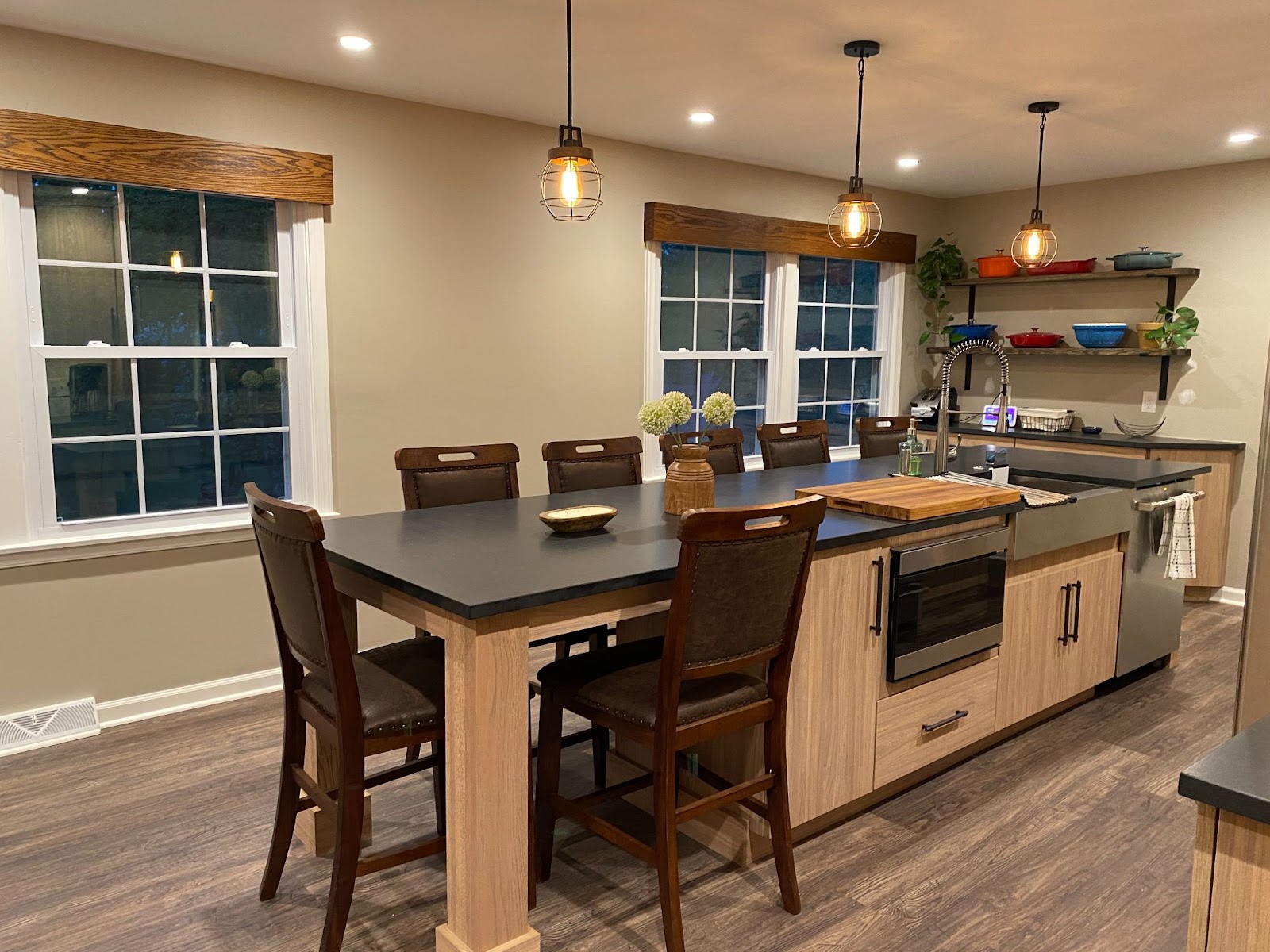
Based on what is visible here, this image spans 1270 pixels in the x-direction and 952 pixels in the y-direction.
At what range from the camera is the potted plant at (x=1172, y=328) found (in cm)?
546

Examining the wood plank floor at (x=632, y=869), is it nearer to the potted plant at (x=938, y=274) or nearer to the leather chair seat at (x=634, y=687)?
the leather chair seat at (x=634, y=687)

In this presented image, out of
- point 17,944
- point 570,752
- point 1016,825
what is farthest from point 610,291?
point 17,944

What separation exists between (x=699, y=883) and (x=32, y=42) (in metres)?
3.47

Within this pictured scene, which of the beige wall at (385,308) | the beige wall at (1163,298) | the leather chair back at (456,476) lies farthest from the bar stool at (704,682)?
the beige wall at (1163,298)

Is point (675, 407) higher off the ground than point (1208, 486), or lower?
higher

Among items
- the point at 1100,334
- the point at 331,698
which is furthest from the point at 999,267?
the point at 331,698

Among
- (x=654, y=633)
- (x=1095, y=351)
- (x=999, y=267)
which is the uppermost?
(x=999, y=267)

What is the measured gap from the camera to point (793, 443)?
14.2 feet

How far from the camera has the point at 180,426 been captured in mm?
3729

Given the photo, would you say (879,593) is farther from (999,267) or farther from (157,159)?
(999,267)

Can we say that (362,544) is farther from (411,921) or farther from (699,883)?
(699,883)

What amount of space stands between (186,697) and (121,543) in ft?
2.20

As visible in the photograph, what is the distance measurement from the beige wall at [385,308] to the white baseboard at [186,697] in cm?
4

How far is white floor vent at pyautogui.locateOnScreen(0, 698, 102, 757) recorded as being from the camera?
10.8 ft
